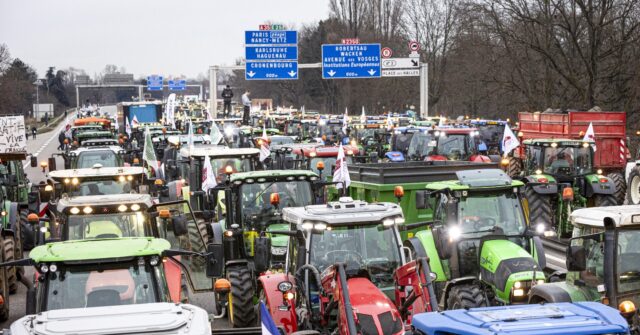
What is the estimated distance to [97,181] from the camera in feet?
60.5

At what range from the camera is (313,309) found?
1141 centimetres

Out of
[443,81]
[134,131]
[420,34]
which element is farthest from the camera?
[420,34]

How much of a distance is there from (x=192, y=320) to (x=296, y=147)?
69.4 ft

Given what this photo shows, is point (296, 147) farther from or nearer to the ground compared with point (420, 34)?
nearer to the ground

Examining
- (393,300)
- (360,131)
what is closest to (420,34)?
(360,131)

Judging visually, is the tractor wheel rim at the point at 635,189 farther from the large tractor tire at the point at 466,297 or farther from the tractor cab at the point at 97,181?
the large tractor tire at the point at 466,297

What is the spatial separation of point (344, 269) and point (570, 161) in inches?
528

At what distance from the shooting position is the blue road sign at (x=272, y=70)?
5016 cm

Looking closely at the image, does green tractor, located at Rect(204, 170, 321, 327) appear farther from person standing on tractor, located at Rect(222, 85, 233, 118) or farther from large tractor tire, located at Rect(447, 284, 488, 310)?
person standing on tractor, located at Rect(222, 85, 233, 118)

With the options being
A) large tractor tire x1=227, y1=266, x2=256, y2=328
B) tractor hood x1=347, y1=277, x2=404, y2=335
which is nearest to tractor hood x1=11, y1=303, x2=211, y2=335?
tractor hood x1=347, y1=277, x2=404, y2=335

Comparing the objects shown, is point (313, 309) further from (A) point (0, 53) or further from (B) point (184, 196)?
(A) point (0, 53)

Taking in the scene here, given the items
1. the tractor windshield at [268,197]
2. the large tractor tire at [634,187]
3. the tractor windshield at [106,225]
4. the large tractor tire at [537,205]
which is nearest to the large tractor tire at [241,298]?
the tractor windshield at [106,225]

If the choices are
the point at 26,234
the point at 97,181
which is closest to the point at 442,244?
the point at 97,181

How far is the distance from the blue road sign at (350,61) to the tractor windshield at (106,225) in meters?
37.4
